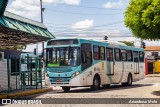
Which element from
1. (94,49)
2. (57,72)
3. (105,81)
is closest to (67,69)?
(57,72)

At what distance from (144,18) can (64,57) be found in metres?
5.52

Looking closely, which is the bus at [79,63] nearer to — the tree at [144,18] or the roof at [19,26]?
the roof at [19,26]

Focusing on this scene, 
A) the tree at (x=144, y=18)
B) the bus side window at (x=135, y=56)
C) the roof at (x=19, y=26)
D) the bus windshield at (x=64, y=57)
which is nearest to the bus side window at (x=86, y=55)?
the bus windshield at (x=64, y=57)

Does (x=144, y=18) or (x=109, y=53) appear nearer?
(x=144, y=18)

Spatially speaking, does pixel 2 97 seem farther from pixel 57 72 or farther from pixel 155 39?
pixel 155 39

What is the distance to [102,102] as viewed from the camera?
15.0m

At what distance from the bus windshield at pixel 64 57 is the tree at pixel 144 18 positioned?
11.6 ft

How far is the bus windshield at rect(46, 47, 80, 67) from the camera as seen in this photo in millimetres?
20766

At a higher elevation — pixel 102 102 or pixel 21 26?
pixel 21 26

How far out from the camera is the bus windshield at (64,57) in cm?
2077

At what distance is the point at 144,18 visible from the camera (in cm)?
1761

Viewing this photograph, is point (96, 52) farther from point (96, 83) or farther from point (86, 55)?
point (96, 83)

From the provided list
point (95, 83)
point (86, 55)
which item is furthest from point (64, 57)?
point (95, 83)

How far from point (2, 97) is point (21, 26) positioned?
5136 millimetres
